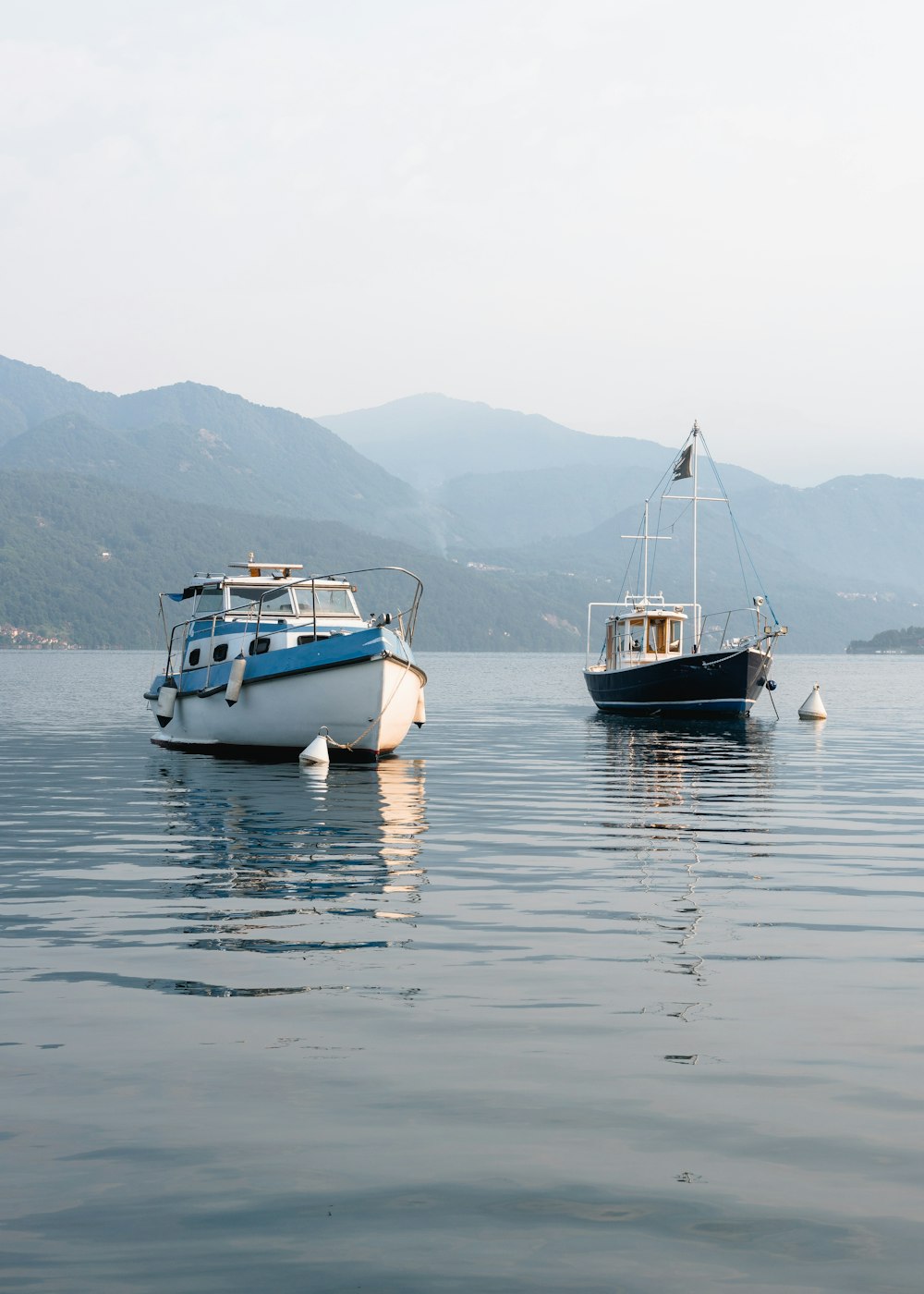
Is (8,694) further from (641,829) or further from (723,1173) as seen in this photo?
(723,1173)

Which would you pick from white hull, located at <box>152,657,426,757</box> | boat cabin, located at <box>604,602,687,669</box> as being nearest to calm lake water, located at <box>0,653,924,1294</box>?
white hull, located at <box>152,657,426,757</box>

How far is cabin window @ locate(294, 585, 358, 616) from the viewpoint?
39097mm

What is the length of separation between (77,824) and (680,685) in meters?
37.9

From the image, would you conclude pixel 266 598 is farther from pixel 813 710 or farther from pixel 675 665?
pixel 813 710

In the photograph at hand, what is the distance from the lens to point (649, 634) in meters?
61.6

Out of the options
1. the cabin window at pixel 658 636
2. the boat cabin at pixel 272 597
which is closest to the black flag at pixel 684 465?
the cabin window at pixel 658 636

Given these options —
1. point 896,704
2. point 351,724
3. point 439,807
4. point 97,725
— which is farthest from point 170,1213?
point 896,704

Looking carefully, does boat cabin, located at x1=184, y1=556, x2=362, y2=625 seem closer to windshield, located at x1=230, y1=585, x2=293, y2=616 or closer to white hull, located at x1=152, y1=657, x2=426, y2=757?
windshield, located at x1=230, y1=585, x2=293, y2=616

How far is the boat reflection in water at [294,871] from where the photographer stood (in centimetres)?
1250

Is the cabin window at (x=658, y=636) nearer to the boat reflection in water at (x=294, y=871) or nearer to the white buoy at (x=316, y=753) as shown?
the white buoy at (x=316, y=753)

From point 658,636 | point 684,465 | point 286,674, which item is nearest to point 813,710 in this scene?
point 658,636

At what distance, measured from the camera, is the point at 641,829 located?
2316 centimetres

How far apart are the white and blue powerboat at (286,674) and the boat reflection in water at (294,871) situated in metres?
2.80

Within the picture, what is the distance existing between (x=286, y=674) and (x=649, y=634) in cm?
2997
